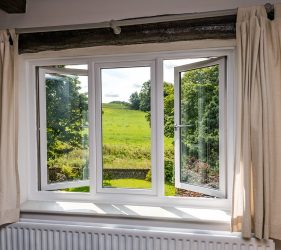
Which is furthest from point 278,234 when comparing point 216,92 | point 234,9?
point 234,9

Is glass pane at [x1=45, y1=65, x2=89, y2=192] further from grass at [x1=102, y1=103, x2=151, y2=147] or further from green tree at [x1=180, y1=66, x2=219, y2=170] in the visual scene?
green tree at [x1=180, y1=66, x2=219, y2=170]

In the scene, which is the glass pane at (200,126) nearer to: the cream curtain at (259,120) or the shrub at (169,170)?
the shrub at (169,170)

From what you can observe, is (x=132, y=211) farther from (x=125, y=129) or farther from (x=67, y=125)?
(x=67, y=125)

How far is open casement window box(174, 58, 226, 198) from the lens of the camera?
215 cm

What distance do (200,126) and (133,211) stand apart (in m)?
0.83

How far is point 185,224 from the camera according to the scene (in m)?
2.04

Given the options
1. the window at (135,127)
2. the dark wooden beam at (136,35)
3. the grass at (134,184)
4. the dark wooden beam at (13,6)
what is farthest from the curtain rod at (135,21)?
the grass at (134,184)

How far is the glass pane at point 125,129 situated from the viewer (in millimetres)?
2311

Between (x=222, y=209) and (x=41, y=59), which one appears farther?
(x=41, y=59)

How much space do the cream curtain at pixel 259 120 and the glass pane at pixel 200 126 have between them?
1.15ft

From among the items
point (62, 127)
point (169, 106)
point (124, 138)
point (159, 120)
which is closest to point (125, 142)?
point (124, 138)

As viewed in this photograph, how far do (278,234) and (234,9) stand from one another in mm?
1447

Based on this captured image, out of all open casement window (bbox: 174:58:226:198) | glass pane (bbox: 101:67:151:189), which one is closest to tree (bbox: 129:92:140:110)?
glass pane (bbox: 101:67:151:189)

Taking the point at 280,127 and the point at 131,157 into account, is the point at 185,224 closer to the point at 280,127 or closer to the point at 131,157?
the point at 131,157
